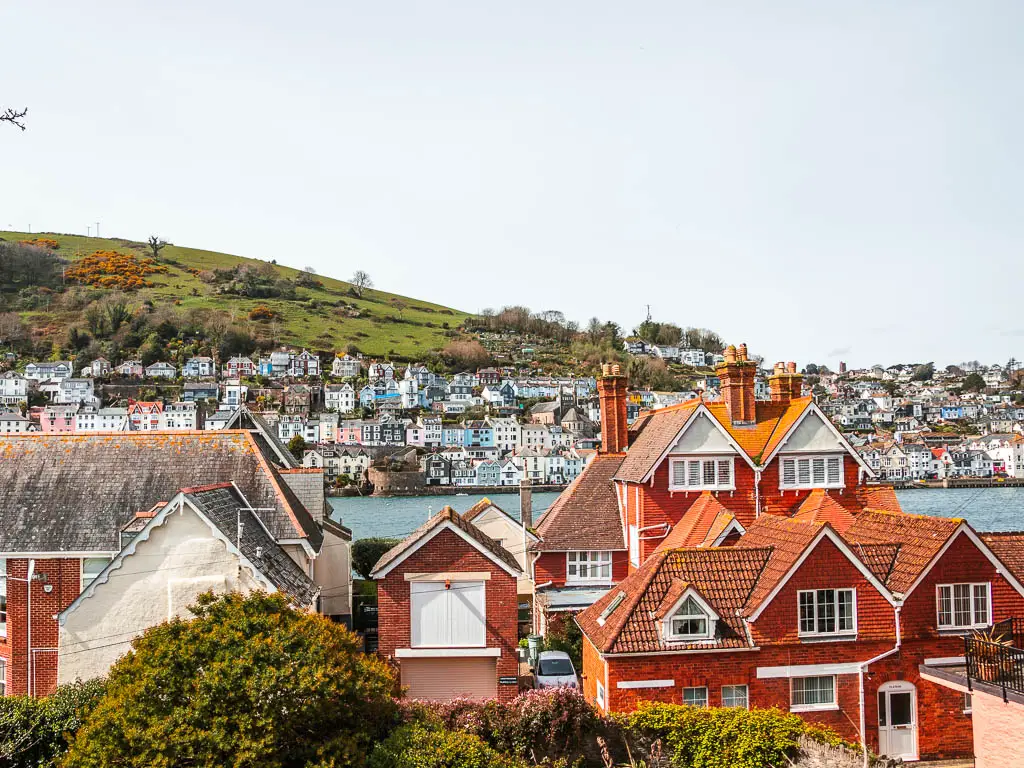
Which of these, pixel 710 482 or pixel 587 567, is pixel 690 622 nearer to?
pixel 710 482

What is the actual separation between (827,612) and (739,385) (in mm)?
12854

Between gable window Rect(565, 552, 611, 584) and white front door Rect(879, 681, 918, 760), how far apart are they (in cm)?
1396

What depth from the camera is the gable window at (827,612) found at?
21.5m

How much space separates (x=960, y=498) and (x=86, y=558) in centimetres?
17158

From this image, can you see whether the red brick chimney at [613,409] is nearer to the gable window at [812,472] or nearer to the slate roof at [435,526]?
the gable window at [812,472]

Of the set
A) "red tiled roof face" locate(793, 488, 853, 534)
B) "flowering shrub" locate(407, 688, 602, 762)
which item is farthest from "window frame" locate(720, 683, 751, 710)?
"red tiled roof face" locate(793, 488, 853, 534)

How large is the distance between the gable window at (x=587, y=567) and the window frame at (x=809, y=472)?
23.1 feet

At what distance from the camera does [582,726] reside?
59.0 ft

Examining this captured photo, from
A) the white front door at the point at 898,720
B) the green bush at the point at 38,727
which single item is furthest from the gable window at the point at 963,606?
the green bush at the point at 38,727

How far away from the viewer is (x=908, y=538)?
23469 millimetres

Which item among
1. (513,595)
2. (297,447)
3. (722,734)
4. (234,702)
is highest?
(297,447)

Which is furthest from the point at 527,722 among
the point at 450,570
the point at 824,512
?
the point at 824,512

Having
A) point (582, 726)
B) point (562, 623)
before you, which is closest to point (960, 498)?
point (562, 623)

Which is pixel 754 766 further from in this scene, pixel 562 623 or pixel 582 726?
pixel 562 623
